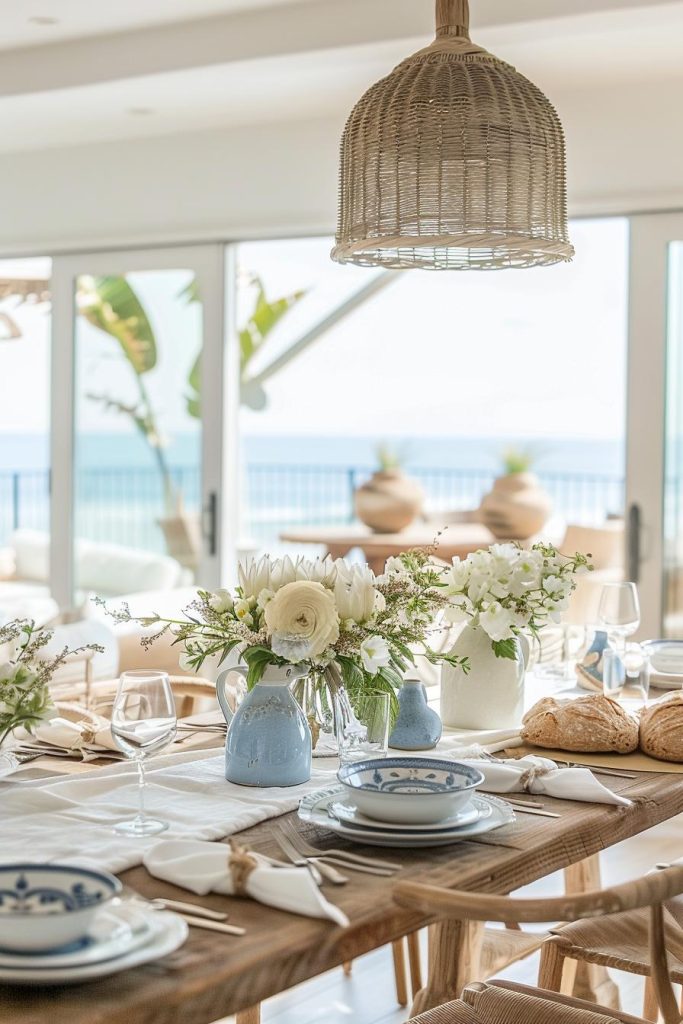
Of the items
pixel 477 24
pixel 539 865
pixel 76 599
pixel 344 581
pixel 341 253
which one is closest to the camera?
pixel 539 865

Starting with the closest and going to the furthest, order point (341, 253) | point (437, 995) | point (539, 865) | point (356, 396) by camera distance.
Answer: point (539, 865) → point (437, 995) → point (341, 253) → point (356, 396)

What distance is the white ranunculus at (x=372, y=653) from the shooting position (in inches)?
77.3

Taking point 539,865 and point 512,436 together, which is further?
point 512,436

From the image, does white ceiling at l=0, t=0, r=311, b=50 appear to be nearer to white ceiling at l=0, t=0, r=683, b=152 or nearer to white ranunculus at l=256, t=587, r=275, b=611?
white ceiling at l=0, t=0, r=683, b=152

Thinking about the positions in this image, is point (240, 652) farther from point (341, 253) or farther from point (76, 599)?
point (76, 599)

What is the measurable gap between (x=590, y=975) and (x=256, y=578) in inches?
55.7

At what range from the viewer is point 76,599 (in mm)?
6230

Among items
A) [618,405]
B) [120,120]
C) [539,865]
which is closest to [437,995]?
[539,865]

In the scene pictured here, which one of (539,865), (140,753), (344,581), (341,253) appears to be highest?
(341,253)

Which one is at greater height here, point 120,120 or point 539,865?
point 120,120

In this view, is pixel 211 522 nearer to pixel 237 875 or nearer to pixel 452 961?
pixel 452 961

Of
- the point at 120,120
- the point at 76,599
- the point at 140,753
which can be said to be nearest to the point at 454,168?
the point at 140,753

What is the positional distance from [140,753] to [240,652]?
34 centimetres

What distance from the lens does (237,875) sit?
1.47 meters
